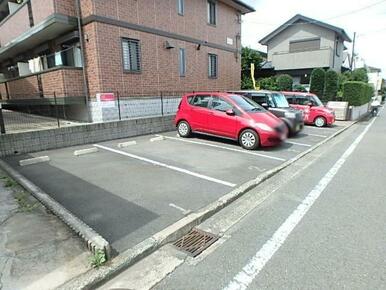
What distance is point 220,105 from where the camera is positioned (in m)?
8.34

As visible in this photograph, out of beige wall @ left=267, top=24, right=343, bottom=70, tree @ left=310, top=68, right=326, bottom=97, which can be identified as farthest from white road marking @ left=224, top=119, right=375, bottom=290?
beige wall @ left=267, top=24, right=343, bottom=70

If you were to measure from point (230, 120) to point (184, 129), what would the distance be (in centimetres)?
196

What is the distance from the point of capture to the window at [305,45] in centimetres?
2565

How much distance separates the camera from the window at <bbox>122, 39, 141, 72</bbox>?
10.2 m

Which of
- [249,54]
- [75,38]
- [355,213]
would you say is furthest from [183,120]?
[249,54]

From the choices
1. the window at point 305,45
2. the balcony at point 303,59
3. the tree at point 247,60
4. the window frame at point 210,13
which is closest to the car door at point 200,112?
the window frame at point 210,13

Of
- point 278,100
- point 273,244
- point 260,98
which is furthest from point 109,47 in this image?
point 273,244

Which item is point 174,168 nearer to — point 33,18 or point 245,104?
point 245,104

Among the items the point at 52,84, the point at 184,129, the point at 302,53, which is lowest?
the point at 184,129

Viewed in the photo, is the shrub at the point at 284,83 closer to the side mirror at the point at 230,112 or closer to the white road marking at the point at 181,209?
the side mirror at the point at 230,112

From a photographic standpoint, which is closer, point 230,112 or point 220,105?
point 230,112

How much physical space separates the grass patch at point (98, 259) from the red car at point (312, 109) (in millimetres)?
12393

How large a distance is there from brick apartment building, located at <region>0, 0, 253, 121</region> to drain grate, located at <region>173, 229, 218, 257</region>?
758 cm

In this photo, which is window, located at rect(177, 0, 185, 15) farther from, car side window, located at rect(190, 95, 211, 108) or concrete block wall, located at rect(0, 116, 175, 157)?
car side window, located at rect(190, 95, 211, 108)
